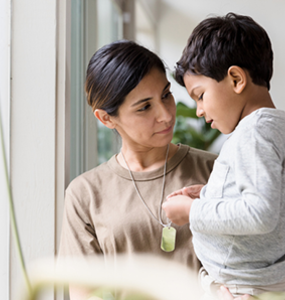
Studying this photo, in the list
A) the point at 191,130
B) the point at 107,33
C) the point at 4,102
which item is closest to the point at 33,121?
the point at 4,102

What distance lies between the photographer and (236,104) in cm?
57

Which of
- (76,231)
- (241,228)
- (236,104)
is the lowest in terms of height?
(76,231)

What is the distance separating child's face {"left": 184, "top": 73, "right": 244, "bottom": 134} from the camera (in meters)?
0.56

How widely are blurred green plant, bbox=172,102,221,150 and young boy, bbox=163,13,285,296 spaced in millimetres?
873

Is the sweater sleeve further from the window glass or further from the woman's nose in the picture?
the window glass

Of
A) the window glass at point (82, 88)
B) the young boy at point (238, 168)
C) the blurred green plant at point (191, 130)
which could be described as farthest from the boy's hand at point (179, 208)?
the blurred green plant at point (191, 130)

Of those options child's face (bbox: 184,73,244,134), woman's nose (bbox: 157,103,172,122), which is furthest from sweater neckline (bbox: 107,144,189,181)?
child's face (bbox: 184,73,244,134)

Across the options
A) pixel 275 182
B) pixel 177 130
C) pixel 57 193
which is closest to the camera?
pixel 275 182

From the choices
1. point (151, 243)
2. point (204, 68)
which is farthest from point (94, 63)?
point (151, 243)

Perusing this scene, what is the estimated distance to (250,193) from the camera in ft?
1.50

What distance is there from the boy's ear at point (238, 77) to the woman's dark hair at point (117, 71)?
22cm

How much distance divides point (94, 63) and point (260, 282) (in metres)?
0.53

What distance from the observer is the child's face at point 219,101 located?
0.56 m

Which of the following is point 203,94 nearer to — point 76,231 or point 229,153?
point 229,153
